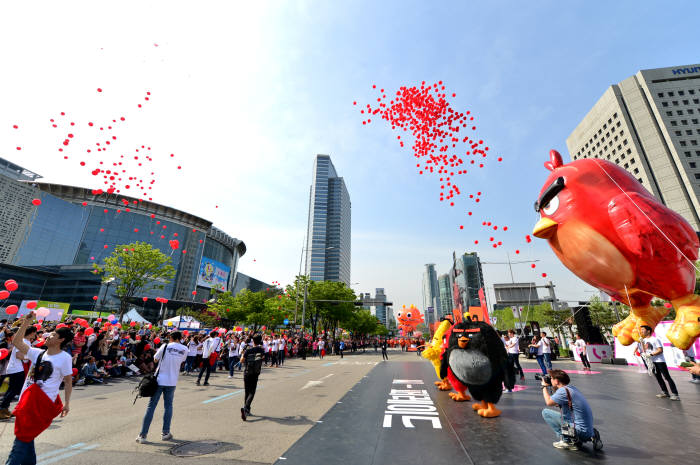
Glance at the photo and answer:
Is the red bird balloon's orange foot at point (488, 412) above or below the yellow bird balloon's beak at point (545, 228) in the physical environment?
below

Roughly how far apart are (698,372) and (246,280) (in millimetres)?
123428

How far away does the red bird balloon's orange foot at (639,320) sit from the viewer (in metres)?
7.35

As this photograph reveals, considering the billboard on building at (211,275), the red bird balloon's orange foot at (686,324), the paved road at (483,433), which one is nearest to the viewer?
the paved road at (483,433)

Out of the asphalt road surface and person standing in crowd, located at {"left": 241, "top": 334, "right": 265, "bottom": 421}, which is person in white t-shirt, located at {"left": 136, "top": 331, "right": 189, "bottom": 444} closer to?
the asphalt road surface

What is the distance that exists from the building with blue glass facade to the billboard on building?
25cm

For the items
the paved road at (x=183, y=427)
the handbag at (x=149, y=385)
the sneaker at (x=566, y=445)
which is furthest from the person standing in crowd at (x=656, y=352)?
the handbag at (x=149, y=385)

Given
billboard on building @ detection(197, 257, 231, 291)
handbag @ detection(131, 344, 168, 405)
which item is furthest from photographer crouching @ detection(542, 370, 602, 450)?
billboard on building @ detection(197, 257, 231, 291)

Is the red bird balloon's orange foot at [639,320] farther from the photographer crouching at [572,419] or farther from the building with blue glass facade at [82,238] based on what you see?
the building with blue glass facade at [82,238]

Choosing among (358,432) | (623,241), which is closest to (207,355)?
(358,432)

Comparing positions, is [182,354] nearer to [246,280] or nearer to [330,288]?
[330,288]

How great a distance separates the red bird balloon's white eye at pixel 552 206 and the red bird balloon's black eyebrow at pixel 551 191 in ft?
0.24

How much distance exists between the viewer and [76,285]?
61656 millimetres

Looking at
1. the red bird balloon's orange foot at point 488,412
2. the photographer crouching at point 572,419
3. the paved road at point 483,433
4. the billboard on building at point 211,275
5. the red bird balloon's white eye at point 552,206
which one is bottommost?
the paved road at point 483,433

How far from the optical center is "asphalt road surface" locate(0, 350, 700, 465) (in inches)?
164
